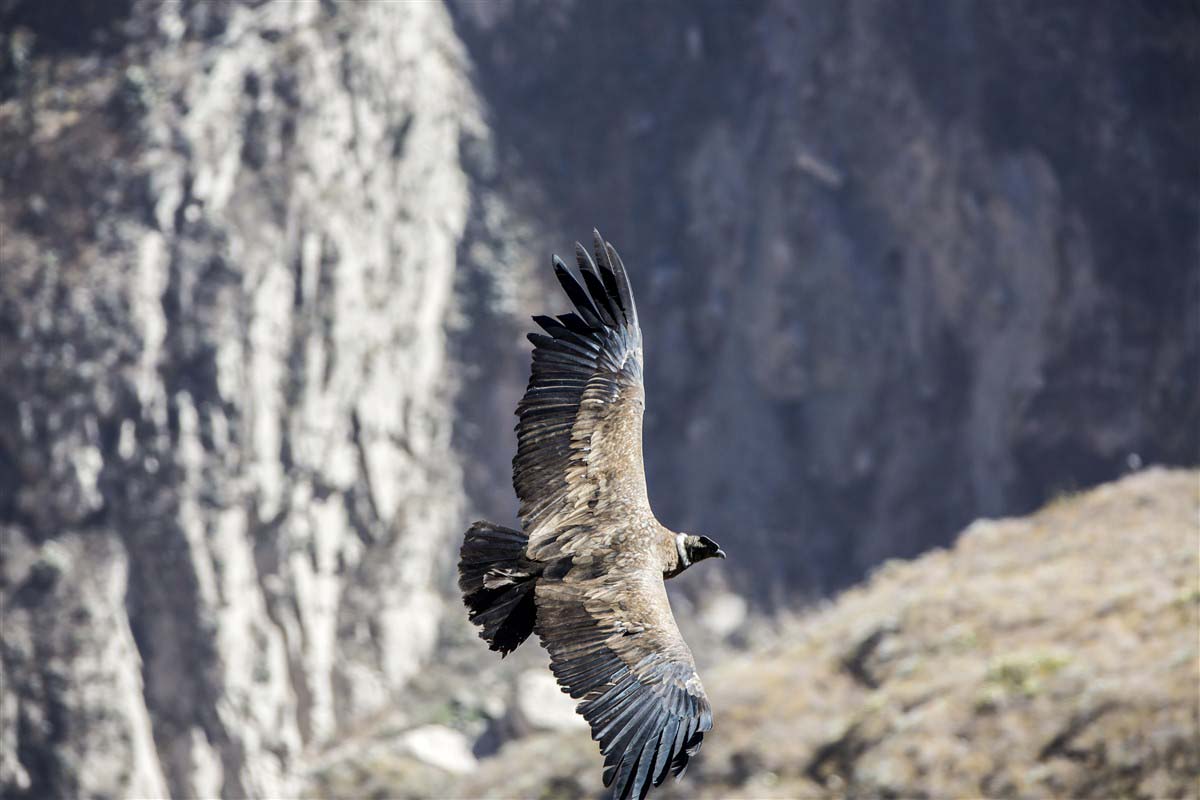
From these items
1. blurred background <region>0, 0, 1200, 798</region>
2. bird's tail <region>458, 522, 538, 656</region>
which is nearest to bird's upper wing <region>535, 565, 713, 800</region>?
bird's tail <region>458, 522, 538, 656</region>

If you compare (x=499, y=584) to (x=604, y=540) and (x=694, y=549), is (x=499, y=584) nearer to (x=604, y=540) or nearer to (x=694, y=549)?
(x=604, y=540)

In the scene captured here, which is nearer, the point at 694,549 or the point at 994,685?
the point at 694,549

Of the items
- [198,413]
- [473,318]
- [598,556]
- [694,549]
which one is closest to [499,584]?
[598,556]

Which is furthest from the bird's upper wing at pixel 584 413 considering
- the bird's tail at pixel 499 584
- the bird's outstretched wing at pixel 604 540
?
the bird's tail at pixel 499 584

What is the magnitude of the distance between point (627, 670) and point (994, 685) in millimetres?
13242

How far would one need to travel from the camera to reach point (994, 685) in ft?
70.2

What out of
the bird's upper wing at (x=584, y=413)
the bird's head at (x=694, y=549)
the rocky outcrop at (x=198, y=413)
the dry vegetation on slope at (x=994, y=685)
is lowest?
the dry vegetation on slope at (x=994, y=685)

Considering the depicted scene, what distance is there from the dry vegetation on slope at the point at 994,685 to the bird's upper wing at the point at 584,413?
951 cm

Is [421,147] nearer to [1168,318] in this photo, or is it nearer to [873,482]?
[873,482]

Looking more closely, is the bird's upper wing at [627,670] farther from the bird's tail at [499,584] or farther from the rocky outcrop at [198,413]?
the rocky outcrop at [198,413]

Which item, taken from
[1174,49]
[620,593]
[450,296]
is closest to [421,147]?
[450,296]

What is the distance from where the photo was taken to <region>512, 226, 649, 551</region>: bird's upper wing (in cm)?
1079

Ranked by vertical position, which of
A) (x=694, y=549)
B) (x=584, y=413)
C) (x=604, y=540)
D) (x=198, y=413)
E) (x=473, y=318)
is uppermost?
(x=473, y=318)

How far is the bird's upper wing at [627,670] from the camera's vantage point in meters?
9.23
